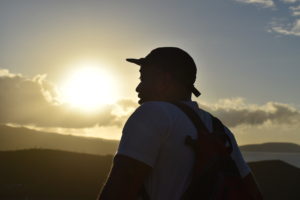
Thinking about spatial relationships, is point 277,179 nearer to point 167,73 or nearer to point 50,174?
point 50,174

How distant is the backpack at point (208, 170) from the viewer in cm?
333

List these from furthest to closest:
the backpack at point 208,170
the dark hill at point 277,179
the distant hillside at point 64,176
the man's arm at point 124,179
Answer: the dark hill at point 277,179 → the distant hillside at point 64,176 → the backpack at point 208,170 → the man's arm at point 124,179

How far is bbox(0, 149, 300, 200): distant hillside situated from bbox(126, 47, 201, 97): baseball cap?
19.3m

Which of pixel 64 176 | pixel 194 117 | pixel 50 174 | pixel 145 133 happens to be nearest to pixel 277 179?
pixel 64 176

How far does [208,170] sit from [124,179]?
60cm

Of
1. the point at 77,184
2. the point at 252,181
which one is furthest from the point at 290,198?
the point at 252,181

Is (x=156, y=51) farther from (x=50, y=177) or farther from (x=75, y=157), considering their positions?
(x=75, y=157)

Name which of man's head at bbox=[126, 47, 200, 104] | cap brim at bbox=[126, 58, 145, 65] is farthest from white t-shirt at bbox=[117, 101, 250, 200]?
cap brim at bbox=[126, 58, 145, 65]

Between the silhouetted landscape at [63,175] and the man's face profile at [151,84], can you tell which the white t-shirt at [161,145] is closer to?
the man's face profile at [151,84]

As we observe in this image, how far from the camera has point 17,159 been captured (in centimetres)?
2672

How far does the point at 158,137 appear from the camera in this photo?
3.24 m

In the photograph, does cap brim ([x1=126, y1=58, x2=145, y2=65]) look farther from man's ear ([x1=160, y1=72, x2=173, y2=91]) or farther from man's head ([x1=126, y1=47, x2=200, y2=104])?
man's ear ([x1=160, y1=72, x2=173, y2=91])

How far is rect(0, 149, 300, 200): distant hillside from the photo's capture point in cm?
2300

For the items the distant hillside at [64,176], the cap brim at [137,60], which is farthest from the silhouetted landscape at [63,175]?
the cap brim at [137,60]
